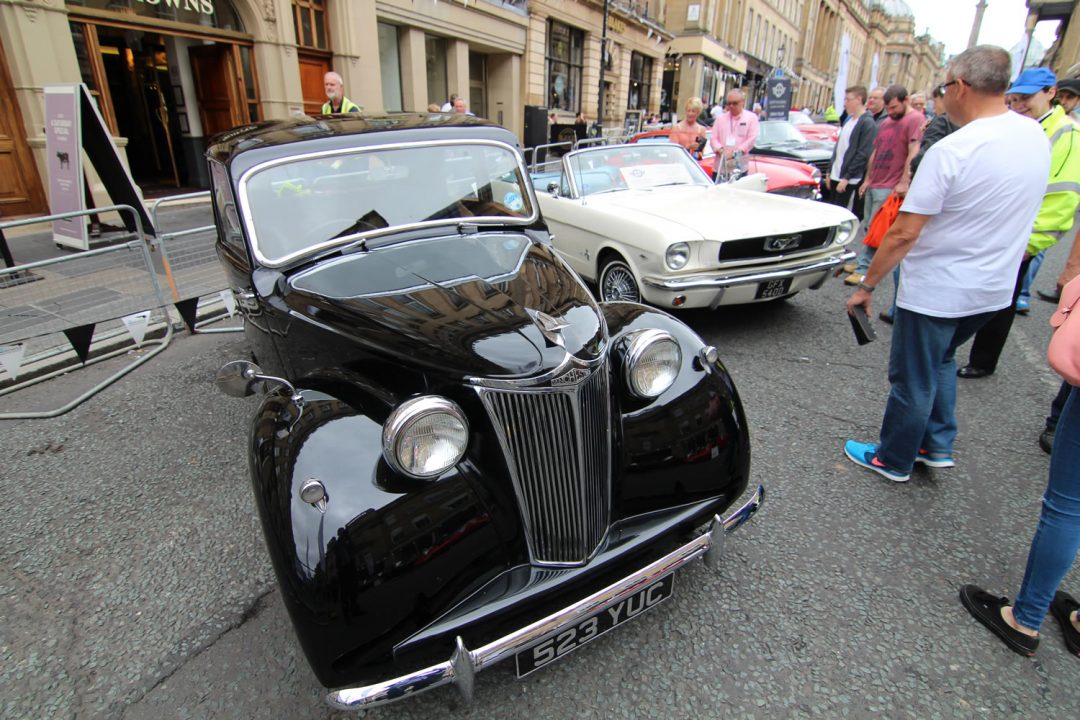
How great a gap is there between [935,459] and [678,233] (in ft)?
7.43

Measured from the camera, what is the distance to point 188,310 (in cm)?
522

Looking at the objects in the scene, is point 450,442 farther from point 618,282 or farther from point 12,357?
point 12,357

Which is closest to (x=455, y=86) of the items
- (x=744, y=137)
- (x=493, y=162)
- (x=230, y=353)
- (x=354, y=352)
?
(x=744, y=137)

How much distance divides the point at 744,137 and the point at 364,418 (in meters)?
8.16

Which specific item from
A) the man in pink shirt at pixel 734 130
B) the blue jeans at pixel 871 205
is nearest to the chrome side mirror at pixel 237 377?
the blue jeans at pixel 871 205

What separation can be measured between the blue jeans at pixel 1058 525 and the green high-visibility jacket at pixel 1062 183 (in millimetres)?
2307

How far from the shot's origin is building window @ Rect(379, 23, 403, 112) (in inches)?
578

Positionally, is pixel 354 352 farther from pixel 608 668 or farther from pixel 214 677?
pixel 608 668

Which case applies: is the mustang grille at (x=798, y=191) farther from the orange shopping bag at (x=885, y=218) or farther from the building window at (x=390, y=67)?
the building window at (x=390, y=67)

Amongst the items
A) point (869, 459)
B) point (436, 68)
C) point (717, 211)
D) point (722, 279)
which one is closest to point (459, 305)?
point (869, 459)

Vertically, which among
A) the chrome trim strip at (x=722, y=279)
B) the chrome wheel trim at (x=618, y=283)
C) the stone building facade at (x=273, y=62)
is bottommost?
the chrome wheel trim at (x=618, y=283)

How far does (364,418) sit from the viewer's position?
1864 millimetres

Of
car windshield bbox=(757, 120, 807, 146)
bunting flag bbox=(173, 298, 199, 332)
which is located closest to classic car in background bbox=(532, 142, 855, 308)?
bunting flag bbox=(173, 298, 199, 332)

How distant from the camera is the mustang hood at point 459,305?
6.12ft
